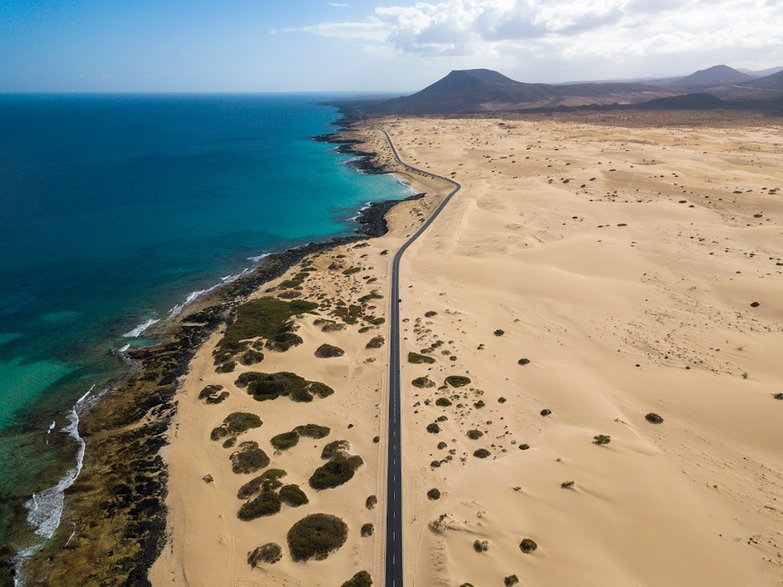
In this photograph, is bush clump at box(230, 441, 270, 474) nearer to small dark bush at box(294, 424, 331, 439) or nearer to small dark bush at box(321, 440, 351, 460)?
small dark bush at box(294, 424, 331, 439)

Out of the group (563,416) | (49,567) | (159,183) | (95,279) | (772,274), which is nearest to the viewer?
(49,567)

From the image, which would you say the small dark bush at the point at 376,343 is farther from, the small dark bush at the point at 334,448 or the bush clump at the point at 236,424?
the bush clump at the point at 236,424

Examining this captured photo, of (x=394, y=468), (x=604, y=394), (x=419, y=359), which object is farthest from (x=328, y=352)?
(x=604, y=394)

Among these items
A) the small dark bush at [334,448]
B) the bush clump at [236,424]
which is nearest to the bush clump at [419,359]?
the small dark bush at [334,448]

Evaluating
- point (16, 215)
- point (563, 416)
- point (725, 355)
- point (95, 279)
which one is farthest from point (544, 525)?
point (16, 215)

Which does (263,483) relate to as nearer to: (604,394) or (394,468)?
(394,468)

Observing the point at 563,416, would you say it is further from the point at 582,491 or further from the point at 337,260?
the point at 337,260
